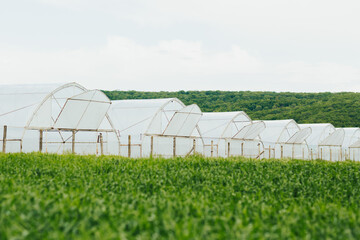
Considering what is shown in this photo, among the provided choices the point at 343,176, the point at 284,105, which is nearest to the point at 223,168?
the point at 343,176

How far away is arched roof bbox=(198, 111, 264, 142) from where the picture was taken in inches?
1475

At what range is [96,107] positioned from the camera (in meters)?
28.2

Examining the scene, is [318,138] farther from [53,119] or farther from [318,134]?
[53,119]

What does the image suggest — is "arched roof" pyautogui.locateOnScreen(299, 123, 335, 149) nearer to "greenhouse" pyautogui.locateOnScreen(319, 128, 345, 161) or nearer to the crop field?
"greenhouse" pyautogui.locateOnScreen(319, 128, 345, 161)

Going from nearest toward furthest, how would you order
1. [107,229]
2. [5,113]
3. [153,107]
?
[107,229] → [5,113] → [153,107]

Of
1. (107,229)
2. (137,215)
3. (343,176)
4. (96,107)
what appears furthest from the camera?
(96,107)

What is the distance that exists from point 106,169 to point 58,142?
37.5 feet

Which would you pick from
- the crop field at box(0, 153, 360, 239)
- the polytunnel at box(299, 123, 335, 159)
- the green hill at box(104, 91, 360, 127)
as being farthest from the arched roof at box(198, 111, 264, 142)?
the green hill at box(104, 91, 360, 127)

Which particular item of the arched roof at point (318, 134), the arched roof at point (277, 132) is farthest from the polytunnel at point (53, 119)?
the arched roof at point (318, 134)

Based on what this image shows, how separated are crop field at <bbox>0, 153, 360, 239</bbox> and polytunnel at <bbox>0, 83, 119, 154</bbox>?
820 centimetres

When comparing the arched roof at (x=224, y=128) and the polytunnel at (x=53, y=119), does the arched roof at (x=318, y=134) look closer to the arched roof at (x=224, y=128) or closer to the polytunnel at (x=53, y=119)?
the arched roof at (x=224, y=128)

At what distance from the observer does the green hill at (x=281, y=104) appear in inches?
3275

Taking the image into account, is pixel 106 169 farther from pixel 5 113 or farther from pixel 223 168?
pixel 5 113

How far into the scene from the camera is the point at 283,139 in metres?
44.7
